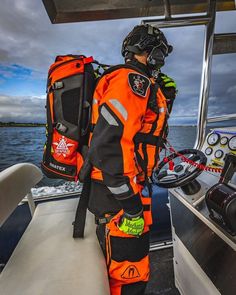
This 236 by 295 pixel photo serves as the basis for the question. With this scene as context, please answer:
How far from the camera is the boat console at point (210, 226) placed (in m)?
0.83

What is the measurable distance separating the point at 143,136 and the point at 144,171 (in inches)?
6.7

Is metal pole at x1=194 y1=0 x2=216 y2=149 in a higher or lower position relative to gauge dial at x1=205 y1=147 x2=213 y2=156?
higher

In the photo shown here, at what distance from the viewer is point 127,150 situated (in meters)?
0.86

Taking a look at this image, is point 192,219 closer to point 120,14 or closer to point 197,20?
point 197,20

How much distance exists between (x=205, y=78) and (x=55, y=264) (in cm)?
140

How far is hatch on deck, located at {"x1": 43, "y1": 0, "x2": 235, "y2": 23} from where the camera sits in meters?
1.48

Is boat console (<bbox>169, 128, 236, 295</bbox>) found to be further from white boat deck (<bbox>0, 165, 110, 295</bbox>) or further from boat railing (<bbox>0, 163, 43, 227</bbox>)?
boat railing (<bbox>0, 163, 43, 227</bbox>)

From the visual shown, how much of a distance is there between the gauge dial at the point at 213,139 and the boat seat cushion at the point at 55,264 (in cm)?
88

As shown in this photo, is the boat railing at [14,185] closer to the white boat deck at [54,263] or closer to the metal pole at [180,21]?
the white boat deck at [54,263]

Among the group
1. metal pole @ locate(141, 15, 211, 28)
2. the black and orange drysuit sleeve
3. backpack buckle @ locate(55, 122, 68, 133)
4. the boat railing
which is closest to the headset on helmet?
the black and orange drysuit sleeve

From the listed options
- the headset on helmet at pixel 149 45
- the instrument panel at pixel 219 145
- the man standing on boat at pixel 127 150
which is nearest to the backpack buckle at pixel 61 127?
the man standing on boat at pixel 127 150

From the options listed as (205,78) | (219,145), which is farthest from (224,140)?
(205,78)

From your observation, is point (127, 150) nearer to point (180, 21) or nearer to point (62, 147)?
point (62, 147)

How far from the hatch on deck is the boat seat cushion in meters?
1.37
